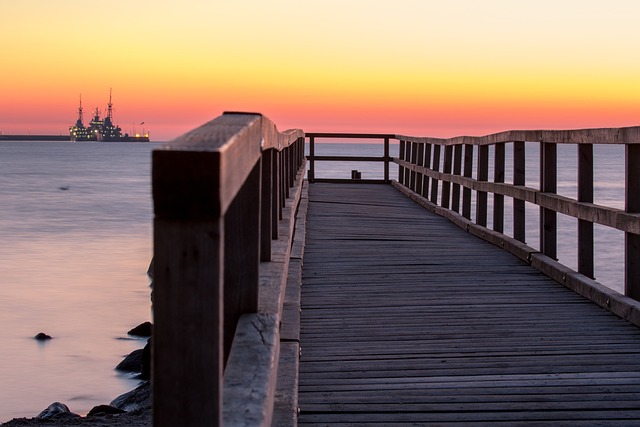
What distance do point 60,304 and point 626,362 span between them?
15418 millimetres

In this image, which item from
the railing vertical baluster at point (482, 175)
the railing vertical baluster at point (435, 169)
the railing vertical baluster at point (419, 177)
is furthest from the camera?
the railing vertical baluster at point (419, 177)

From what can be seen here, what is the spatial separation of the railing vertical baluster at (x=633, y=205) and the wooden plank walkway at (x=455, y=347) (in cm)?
24

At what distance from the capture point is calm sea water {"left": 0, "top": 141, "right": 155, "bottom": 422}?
11.9 m

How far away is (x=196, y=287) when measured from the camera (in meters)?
1.39

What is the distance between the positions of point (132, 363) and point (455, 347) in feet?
28.7

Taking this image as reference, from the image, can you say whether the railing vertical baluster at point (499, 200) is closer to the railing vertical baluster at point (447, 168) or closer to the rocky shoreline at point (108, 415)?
the railing vertical baluster at point (447, 168)

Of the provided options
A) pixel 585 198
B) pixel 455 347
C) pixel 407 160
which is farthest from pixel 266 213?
pixel 407 160

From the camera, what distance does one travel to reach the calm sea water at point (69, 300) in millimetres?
11906

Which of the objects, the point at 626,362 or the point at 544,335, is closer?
the point at 626,362

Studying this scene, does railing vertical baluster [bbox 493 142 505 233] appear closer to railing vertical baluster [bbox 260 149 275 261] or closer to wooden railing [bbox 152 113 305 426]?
railing vertical baluster [bbox 260 149 275 261]

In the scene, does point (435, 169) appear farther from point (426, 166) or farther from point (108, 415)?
point (108, 415)

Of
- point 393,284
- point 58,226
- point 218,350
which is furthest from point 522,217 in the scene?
point 58,226

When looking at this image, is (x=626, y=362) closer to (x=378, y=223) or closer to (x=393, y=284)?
(x=393, y=284)

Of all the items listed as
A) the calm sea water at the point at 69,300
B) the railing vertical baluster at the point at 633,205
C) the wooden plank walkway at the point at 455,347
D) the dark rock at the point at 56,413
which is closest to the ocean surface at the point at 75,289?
the calm sea water at the point at 69,300
